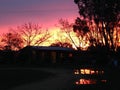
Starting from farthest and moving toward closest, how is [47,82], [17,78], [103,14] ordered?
[103,14] < [17,78] < [47,82]

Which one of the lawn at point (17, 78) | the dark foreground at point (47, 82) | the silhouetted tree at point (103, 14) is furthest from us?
the silhouetted tree at point (103, 14)

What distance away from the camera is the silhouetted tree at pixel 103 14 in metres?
58.5

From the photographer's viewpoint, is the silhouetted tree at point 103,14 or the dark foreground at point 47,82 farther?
the silhouetted tree at point 103,14

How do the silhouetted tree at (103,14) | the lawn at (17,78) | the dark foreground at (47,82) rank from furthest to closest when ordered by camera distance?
the silhouetted tree at (103,14) → the lawn at (17,78) → the dark foreground at (47,82)

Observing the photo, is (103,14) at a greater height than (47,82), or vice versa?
(103,14)

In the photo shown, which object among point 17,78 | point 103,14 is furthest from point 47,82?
point 103,14

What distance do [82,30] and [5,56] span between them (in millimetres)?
21390

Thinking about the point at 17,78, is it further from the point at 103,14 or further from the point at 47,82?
the point at 103,14

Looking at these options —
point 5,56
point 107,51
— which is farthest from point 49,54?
point 107,51

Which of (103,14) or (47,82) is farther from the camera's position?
(103,14)

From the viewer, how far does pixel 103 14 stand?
59312 millimetres

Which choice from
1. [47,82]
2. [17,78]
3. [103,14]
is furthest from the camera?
[103,14]

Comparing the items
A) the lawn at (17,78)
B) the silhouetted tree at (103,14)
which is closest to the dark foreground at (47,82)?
the lawn at (17,78)

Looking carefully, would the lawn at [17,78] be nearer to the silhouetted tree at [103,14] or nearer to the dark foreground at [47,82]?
the dark foreground at [47,82]
